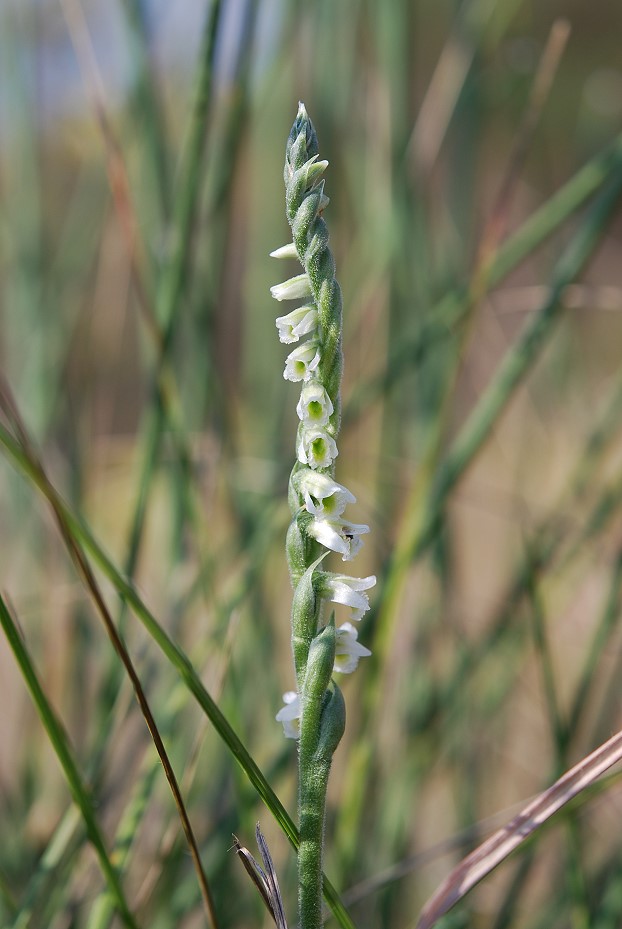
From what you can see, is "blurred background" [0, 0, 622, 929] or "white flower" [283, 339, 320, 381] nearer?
"white flower" [283, 339, 320, 381]

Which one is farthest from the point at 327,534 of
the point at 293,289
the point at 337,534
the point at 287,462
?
the point at 287,462

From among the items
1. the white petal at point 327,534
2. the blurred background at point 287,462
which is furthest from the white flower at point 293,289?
the blurred background at point 287,462

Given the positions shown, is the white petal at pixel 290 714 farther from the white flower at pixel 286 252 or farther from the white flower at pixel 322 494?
the white flower at pixel 286 252

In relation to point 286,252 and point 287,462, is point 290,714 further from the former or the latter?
point 287,462

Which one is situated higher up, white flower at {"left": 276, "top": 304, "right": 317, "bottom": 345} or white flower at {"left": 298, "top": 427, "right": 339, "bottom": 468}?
white flower at {"left": 276, "top": 304, "right": 317, "bottom": 345}

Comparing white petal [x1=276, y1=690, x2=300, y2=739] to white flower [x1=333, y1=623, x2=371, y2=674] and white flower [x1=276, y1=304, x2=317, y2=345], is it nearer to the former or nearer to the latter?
white flower [x1=333, y1=623, x2=371, y2=674]

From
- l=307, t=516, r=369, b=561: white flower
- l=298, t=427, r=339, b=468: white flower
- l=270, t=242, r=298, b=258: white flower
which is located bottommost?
l=307, t=516, r=369, b=561: white flower

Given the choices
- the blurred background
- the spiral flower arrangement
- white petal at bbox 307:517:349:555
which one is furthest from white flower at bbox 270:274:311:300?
the blurred background

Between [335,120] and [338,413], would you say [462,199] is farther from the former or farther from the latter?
[338,413]
